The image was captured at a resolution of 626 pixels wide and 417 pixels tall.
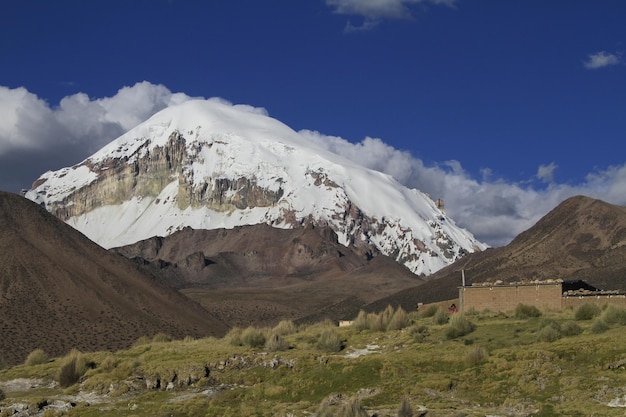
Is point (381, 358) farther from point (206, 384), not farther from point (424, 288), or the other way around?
point (424, 288)

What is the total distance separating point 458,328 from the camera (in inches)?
1517

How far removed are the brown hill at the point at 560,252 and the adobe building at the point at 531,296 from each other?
57.0m

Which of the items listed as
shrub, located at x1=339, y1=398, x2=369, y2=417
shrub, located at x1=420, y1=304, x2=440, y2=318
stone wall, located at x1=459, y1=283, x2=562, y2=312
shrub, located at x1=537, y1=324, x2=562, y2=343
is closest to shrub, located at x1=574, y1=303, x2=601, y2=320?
shrub, located at x1=537, y1=324, x2=562, y2=343

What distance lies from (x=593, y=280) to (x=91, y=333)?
184 ft

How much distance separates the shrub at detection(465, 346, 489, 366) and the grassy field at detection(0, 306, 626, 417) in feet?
0.20

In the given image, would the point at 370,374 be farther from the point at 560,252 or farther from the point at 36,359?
the point at 560,252

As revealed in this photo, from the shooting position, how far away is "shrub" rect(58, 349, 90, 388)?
42.0m

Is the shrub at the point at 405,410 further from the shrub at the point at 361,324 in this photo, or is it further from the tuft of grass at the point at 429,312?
the tuft of grass at the point at 429,312

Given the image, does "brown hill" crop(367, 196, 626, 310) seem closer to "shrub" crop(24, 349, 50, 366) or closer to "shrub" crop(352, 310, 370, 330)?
"shrub" crop(352, 310, 370, 330)

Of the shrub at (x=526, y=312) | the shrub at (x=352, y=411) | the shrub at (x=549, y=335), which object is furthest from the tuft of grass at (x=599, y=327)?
the shrub at (x=352, y=411)

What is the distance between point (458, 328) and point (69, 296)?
222 feet

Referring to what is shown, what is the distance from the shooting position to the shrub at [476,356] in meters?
32.5

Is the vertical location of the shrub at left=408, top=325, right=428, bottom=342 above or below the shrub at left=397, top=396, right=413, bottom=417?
above

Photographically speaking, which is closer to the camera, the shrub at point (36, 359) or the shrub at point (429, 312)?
the shrub at point (36, 359)
